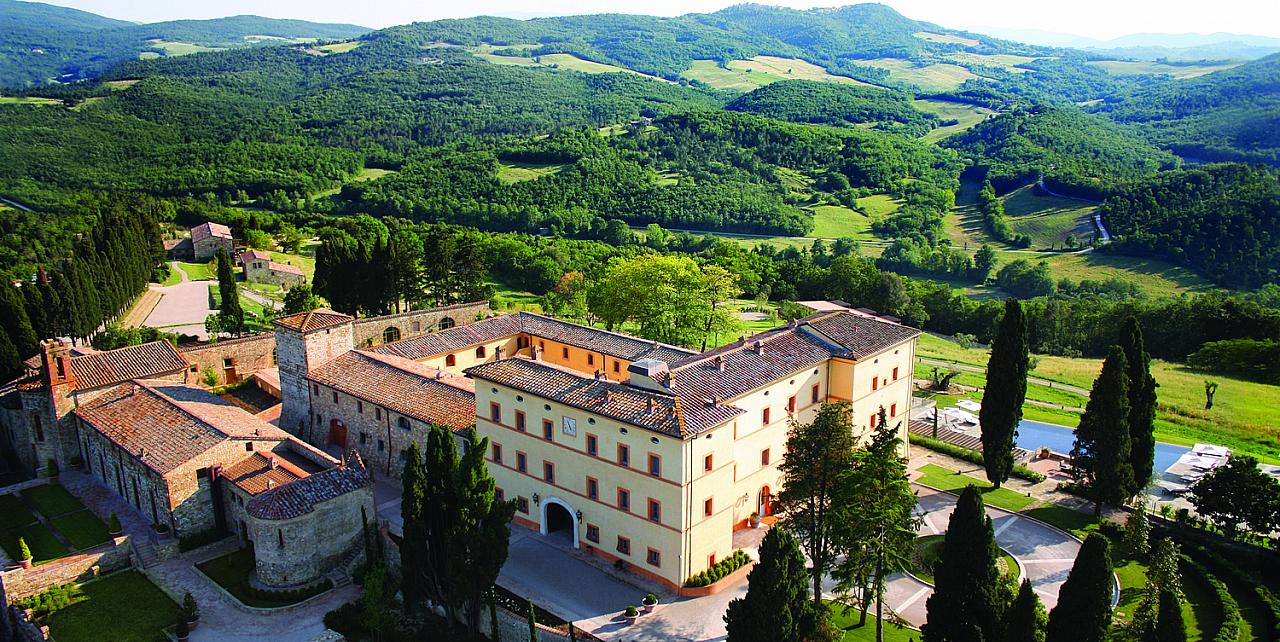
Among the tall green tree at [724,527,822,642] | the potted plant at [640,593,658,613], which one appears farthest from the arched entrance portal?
the tall green tree at [724,527,822,642]

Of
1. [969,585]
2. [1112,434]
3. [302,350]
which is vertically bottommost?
[1112,434]

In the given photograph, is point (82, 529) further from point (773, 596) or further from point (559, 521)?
point (773, 596)

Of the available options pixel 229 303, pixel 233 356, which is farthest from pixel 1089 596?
pixel 229 303

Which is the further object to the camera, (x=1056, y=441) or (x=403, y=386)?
(x=1056, y=441)

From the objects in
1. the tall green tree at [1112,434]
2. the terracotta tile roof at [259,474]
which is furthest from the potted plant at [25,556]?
the tall green tree at [1112,434]

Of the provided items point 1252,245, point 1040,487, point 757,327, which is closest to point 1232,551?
point 1040,487

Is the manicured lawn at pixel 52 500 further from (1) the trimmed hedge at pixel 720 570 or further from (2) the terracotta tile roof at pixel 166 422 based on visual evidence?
(1) the trimmed hedge at pixel 720 570

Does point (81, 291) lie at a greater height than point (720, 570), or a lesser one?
greater

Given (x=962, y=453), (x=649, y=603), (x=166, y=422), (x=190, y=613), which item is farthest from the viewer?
(x=962, y=453)
